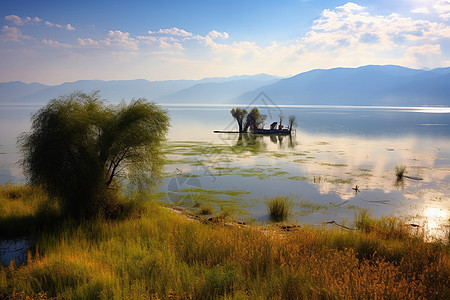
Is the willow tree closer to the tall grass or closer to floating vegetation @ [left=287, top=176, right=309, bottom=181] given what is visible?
the tall grass

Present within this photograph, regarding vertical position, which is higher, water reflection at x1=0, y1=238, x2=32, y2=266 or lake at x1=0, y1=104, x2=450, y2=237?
water reflection at x1=0, y1=238, x2=32, y2=266

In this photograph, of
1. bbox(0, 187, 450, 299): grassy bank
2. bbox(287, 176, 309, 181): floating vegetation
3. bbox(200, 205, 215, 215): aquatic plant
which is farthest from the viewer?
bbox(287, 176, 309, 181): floating vegetation

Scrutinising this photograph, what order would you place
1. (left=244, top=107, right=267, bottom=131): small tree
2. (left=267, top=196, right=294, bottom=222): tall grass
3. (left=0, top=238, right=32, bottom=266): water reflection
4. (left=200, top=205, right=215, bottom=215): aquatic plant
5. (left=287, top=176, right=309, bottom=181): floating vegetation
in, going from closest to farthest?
1. (left=0, top=238, right=32, bottom=266): water reflection
2. (left=267, top=196, right=294, bottom=222): tall grass
3. (left=200, top=205, right=215, bottom=215): aquatic plant
4. (left=287, top=176, right=309, bottom=181): floating vegetation
5. (left=244, top=107, right=267, bottom=131): small tree

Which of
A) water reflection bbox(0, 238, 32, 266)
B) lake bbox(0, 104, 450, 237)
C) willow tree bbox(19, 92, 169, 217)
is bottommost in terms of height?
lake bbox(0, 104, 450, 237)

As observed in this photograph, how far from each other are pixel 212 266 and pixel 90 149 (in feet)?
18.6

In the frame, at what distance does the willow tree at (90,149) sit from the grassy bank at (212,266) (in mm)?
1130

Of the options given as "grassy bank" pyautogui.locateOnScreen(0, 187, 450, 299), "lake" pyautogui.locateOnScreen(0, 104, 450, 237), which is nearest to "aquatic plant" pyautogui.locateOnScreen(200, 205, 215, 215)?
"lake" pyautogui.locateOnScreen(0, 104, 450, 237)

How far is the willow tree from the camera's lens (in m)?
9.45

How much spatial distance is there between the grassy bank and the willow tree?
3.71ft

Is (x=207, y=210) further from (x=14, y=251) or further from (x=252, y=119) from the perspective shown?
(x=252, y=119)

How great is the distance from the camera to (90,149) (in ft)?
32.2

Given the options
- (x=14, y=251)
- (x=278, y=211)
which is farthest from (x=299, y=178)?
(x=14, y=251)

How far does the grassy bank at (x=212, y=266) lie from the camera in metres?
5.26

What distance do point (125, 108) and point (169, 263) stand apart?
21.2ft
